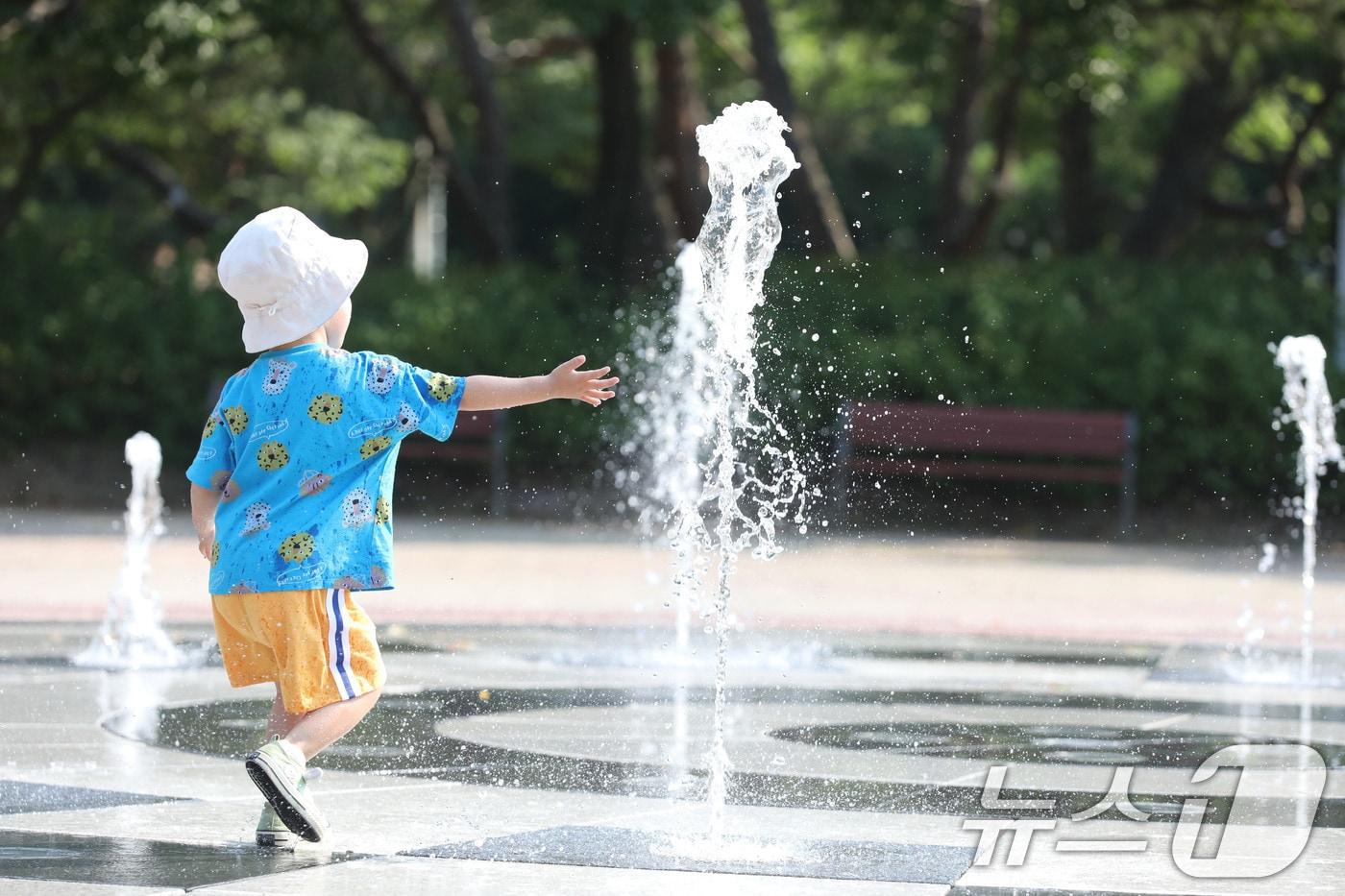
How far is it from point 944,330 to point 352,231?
25.4 meters

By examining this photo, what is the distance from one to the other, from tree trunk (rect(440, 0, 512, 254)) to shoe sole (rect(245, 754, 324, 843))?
16397 millimetres

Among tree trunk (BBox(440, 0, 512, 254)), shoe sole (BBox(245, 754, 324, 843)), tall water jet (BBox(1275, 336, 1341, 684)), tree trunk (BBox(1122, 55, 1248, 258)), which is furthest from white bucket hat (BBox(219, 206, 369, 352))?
tree trunk (BBox(1122, 55, 1248, 258))

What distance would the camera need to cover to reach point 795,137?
771 inches

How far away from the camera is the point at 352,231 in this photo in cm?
4081

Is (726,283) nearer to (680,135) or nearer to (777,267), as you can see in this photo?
(777,267)

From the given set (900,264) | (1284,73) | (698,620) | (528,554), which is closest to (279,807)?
(698,620)

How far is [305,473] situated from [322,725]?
0.53 metres

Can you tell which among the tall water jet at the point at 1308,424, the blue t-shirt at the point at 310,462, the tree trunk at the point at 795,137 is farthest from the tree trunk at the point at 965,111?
the blue t-shirt at the point at 310,462

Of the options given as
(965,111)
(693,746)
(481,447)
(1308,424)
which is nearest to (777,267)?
(481,447)

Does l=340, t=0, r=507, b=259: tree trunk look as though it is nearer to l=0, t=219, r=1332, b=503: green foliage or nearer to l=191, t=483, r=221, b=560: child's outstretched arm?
l=0, t=219, r=1332, b=503: green foliage

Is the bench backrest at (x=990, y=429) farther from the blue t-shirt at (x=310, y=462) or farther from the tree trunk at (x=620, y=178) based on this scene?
the blue t-shirt at (x=310, y=462)

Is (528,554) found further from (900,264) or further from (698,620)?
(900,264)

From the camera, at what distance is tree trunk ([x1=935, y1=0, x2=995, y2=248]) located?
66.3 feet

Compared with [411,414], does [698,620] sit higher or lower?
lower
